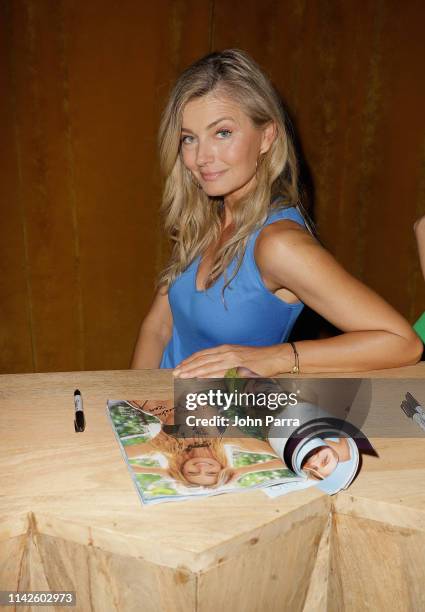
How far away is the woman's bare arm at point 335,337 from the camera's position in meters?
1.39

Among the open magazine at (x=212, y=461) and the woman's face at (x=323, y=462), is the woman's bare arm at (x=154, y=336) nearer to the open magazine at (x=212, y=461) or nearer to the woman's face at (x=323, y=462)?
the open magazine at (x=212, y=461)

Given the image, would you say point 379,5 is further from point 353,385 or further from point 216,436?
point 216,436

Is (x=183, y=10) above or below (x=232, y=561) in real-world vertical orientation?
above

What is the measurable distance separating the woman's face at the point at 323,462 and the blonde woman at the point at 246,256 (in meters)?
0.37

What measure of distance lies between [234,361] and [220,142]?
1.85ft

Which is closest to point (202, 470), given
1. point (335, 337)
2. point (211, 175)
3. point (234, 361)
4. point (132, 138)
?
point (234, 361)

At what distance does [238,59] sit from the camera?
61.5 inches

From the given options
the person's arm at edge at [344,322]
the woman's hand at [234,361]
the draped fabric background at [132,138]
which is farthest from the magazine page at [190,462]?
the draped fabric background at [132,138]

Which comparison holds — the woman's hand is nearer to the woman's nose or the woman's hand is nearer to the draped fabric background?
the woman's nose

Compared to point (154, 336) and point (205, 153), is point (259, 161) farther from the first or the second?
point (154, 336)

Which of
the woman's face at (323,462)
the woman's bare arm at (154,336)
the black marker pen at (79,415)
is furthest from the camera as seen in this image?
the woman's bare arm at (154,336)

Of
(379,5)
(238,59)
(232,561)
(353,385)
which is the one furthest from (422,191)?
(232,561)

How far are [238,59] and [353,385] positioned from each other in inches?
32.9

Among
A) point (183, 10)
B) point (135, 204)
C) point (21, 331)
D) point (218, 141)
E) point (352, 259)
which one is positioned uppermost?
point (183, 10)
